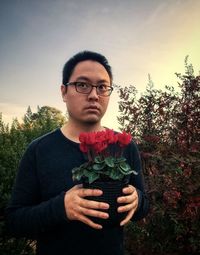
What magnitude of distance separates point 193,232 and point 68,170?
2882 millimetres

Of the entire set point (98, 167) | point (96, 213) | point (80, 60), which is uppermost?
point (80, 60)

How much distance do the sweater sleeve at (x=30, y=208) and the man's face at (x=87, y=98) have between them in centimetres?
44

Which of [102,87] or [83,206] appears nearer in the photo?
[83,206]

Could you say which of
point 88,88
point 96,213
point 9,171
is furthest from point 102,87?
point 9,171

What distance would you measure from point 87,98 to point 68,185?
0.67 meters

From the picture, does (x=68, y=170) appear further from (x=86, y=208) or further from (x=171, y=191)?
(x=171, y=191)

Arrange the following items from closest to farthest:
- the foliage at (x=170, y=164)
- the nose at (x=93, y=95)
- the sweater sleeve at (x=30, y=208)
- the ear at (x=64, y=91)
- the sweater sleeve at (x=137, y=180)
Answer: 1. the sweater sleeve at (x=30, y=208)
2. the sweater sleeve at (x=137, y=180)
3. the nose at (x=93, y=95)
4. the ear at (x=64, y=91)
5. the foliage at (x=170, y=164)

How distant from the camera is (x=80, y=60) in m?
2.60

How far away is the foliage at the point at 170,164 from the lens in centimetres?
445

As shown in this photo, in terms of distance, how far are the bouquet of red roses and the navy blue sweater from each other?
444 millimetres

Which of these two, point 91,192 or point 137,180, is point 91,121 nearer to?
point 137,180

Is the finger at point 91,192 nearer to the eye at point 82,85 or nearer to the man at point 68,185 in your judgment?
the man at point 68,185

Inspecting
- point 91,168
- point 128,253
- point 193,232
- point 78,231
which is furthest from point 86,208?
point 128,253

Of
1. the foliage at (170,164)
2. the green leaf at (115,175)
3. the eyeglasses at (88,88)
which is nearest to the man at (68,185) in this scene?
the eyeglasses at (88,88)
